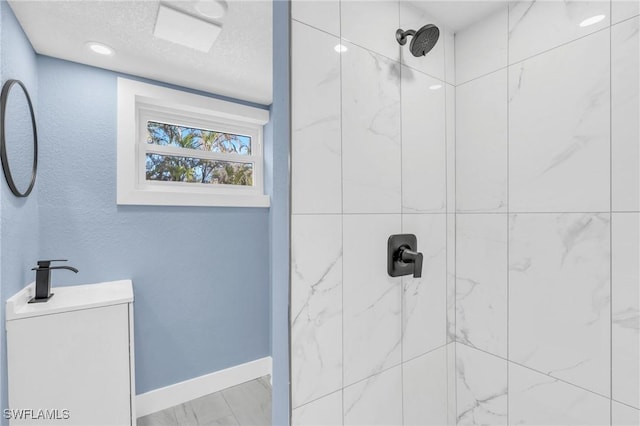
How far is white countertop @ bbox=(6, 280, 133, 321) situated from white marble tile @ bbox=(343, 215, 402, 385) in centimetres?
104

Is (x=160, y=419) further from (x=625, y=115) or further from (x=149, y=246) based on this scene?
(x=625, y=115)

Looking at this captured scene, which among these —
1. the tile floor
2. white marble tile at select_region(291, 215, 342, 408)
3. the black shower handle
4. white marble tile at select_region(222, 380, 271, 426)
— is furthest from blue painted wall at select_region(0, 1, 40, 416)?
the black shower handle

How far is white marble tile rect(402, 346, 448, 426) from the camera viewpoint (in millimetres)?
871

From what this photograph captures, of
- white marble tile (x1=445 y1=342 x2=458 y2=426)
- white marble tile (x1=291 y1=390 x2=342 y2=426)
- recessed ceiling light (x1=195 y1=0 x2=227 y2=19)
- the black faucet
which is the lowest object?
→ white marble tile (x1=445 y1=342 x2=458 y2=426)

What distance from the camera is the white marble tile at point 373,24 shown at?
0.75 meters

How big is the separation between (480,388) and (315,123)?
3.17ft

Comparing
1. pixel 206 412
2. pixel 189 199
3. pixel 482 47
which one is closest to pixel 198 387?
pixel 206 412

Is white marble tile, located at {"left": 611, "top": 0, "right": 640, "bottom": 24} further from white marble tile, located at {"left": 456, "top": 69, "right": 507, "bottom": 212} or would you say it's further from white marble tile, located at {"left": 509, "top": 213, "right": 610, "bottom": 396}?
white marble tile, located at {"left": 509, "top": 213, "right": 610, "bottom": 396}

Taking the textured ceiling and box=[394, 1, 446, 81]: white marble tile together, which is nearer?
box=[394, 1, 446, 81]: white marble tile

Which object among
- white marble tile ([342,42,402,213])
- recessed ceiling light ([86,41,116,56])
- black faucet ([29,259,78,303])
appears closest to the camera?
white marble tile ([342,42,402,213])

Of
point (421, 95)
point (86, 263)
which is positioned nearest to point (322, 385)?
point (421, 95)

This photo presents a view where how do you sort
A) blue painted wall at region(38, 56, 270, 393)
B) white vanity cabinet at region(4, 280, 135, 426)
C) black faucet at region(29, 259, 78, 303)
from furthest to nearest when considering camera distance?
blue painted wall at region(38, 56, 270, 393)
black faucet at region(29, 259, 78, 303)
white vanity cabinet at region(4, 280, 135, 426)

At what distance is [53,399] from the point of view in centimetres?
112

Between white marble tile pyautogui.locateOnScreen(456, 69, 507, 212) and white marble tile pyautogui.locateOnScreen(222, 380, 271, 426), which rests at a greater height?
white marble tile pyautogui.locateOnScreen(456, 69, 507, 212)
